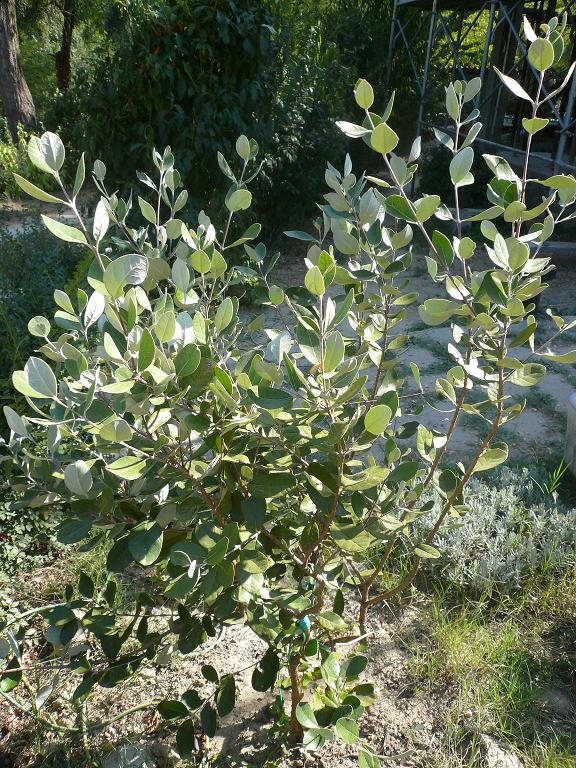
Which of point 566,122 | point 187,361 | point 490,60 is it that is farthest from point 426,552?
point 490,60

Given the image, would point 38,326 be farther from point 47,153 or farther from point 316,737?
point 316,737

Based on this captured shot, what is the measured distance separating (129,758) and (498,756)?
0.95m

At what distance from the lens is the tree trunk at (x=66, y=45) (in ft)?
48.4

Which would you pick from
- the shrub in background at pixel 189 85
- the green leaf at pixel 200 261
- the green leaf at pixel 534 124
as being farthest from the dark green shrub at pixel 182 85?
the green leaf at pixel 534 124

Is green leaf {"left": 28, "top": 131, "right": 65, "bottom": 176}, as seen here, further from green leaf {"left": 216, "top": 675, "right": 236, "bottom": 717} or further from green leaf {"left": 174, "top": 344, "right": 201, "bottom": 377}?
green leaf {"left": 216, "top": 675, "right": 236, "bottom": 717}

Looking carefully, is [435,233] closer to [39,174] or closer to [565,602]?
[565,602]

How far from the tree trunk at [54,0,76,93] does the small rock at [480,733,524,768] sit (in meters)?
15.5

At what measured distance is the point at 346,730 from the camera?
130 centimetres

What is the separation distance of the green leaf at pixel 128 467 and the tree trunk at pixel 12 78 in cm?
1250

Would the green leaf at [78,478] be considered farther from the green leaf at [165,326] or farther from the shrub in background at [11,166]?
the shrub in background at [11,166]

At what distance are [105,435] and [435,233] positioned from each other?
2.32ft

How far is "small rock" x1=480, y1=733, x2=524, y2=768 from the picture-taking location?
173 cm

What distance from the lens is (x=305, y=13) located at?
788 centimetres

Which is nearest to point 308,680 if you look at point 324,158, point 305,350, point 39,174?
point 305,350
